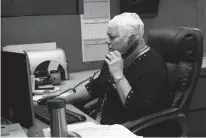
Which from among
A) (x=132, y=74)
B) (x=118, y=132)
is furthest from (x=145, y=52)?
(x=118, y=132)

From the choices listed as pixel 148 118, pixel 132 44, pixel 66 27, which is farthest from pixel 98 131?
pixel 66 27

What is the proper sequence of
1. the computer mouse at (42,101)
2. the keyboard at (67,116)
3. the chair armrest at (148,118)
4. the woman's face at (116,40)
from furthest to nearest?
the woman's face at (116,40)
the computer mouse at (42,101)
the chair armrest at (148,118)
the keyboard at (67,116)

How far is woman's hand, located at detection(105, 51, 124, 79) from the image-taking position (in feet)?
6.50

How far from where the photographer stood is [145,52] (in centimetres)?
202

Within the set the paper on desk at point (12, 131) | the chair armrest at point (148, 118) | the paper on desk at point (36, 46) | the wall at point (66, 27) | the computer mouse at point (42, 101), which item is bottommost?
the chair armrest at point (148, 118)

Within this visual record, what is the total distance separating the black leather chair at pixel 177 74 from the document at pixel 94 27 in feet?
2.79

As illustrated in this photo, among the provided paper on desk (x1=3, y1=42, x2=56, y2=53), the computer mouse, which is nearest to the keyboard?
the computer mouse

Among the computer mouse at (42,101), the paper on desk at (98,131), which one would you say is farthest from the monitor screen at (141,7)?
the paper on desk at (98,131)

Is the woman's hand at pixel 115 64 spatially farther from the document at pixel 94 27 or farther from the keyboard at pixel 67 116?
the document at pixel 94 27

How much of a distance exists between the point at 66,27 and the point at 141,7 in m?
0.64

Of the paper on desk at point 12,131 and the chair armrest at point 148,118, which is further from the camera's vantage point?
the chair armrest at point 148,118

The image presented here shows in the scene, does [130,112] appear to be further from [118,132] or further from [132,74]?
[118,132]

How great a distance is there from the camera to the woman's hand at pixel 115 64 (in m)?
1.98

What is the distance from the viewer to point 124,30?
6.74 feet
